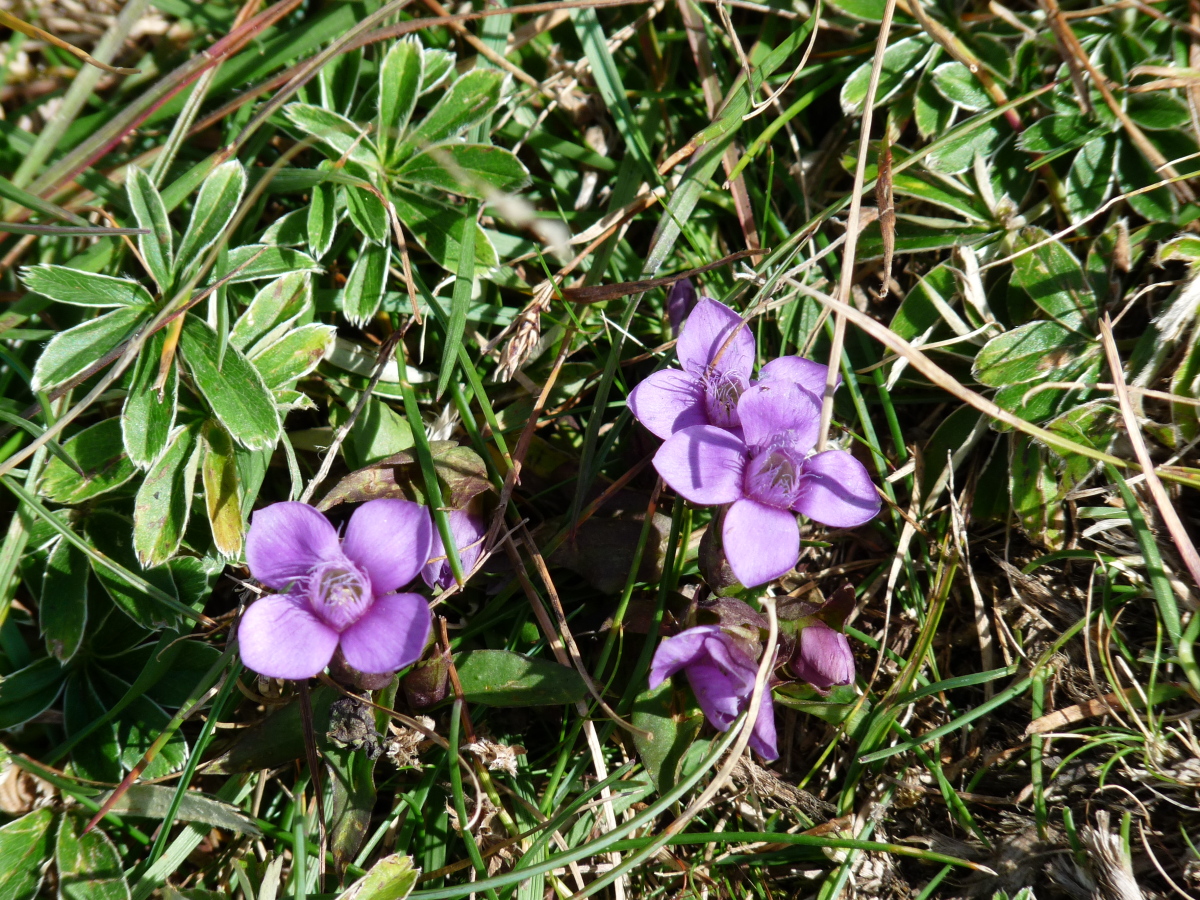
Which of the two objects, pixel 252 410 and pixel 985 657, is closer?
pixel 252 410

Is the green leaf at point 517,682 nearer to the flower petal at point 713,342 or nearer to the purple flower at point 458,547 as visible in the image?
the purple flower at point 458,547

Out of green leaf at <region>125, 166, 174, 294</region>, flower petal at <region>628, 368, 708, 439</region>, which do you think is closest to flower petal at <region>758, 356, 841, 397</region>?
flower petal at <region>628, 368, 708, 439</region>

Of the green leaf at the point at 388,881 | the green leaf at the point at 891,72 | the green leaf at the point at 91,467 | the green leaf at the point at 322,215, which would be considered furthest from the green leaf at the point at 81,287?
the green leaf at the point at 891,72

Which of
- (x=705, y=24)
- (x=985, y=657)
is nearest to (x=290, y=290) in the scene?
(x=705, y=24)

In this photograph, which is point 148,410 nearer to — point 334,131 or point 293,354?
point 293,354

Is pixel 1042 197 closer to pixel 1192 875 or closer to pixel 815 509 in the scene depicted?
pixel 815 509
